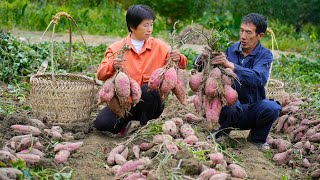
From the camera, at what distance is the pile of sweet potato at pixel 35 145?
387 cm

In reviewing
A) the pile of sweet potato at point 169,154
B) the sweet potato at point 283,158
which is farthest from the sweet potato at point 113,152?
the sweet potato at point 283,158

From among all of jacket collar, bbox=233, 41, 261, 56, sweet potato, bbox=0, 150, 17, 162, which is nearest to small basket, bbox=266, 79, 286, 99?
jacket collar, bbox=233, 41, 261, 56

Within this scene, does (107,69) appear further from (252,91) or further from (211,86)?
(252,91)

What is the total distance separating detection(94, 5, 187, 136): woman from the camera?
15.9 feet

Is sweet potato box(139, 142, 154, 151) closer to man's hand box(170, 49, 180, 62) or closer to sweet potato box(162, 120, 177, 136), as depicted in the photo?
sweet potato box(162, 120, 177, 136)

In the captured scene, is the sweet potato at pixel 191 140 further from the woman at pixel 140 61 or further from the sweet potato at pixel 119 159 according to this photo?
the woman at pixel 140 61

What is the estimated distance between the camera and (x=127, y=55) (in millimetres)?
4941

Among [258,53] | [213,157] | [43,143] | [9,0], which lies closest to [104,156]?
[43,143]

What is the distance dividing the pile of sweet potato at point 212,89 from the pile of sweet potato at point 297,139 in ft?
2.21

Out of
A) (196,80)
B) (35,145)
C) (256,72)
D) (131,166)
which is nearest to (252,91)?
(256,72)

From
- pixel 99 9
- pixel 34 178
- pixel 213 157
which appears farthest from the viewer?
pixel 99 9

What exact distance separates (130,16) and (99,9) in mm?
9928

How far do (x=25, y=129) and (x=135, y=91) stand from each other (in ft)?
2.89

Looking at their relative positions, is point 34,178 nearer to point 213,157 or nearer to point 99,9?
point 213,157
